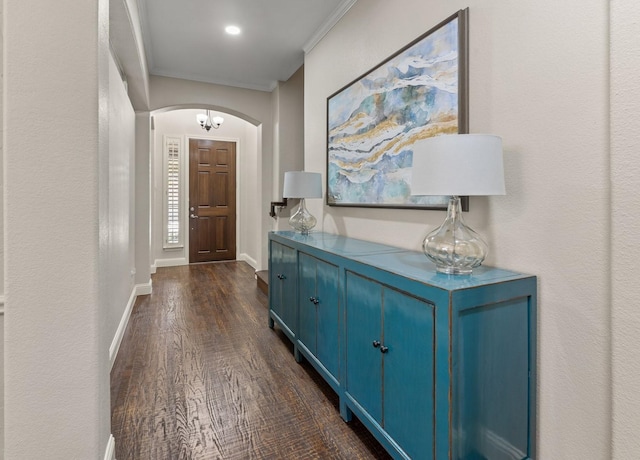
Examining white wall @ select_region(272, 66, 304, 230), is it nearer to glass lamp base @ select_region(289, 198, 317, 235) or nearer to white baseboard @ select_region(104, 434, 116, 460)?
glass lamp base @ select_region(289, 198, 317, 235)

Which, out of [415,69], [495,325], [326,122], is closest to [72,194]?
[495,325]

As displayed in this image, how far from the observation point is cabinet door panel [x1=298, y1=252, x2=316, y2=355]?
2174 millimetres

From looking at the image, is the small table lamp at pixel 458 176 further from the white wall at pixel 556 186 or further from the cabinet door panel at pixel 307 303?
the cabinet door panel at pixel 307 303

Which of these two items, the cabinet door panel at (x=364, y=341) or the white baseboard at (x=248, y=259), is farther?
the white baseboard at (x=248, y=259)

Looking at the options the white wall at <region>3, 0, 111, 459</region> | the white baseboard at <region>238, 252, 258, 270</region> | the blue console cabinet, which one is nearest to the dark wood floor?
the blue console cabinet

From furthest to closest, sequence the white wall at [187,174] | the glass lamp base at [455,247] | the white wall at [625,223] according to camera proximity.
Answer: the white wall at [187,174], the glass lamp base at [455,247], the white wall at [625,223]

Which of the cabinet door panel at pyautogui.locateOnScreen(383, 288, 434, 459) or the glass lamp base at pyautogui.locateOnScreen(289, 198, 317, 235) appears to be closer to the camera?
the cabinet door panel at pyautogui.locateOnScreen(383, 288, 434, 459)

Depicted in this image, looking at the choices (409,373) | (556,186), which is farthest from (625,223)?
(409,373)

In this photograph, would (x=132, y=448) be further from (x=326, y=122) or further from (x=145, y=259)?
(x=145, y=259)

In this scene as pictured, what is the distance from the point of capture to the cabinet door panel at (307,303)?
2.17 metres

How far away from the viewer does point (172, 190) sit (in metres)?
5.93

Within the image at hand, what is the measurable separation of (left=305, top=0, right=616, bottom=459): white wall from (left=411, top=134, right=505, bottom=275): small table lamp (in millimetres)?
192

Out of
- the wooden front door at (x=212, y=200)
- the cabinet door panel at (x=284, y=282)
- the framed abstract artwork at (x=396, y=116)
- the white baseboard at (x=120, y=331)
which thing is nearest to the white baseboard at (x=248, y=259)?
the wooden front door at (x=212, y=200)

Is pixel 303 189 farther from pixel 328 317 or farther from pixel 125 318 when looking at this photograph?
pixel 125 318
